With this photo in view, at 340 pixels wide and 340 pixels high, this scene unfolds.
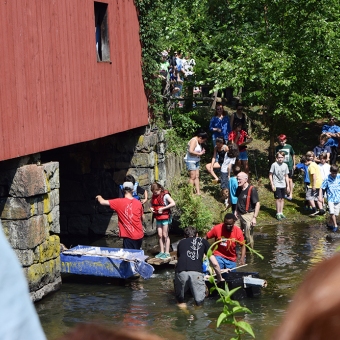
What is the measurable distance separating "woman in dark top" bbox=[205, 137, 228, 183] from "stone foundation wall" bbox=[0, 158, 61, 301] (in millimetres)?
7618

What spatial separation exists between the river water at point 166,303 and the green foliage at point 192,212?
1505 millimetres

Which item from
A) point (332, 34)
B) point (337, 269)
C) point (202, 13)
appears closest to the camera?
point (337, 269)

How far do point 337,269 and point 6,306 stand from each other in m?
0.46

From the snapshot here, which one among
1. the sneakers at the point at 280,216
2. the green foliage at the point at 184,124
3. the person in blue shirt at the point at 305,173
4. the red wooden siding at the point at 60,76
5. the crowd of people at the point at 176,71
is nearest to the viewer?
the red wooden siding at the point at 60,76

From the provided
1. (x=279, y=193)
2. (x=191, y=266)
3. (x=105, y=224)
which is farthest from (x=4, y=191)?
(x=279, y=193)

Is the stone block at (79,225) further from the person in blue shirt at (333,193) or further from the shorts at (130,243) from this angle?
the person in blue shirt at (333,193)

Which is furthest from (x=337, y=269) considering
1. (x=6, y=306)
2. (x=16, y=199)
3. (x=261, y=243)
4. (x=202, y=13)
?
(x=202, y=13)

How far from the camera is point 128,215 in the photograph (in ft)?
42.1

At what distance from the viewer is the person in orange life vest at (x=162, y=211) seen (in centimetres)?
1377

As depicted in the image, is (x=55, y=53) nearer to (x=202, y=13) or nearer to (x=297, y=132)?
(x=202, y=13)

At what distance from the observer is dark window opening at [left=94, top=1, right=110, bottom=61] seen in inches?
581

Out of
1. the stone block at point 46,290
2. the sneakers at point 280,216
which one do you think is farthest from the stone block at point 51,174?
the sneakers at point 280,216

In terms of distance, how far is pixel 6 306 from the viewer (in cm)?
102

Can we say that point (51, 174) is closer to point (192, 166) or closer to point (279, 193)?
point (192, 166)
